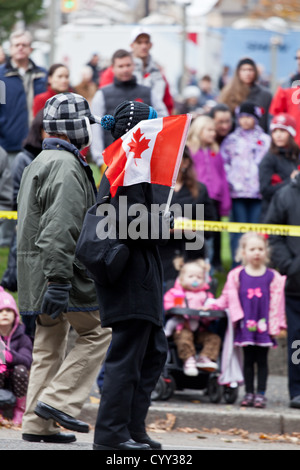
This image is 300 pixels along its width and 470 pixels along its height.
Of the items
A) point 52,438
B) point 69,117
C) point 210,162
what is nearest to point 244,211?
point 210,162

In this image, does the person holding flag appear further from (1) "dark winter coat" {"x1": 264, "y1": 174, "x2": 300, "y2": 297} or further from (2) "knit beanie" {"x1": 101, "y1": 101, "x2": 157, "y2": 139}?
(1) "dark winter coat" {"x1": 264, "y1": 174, "x2": 300, "y2": 297}

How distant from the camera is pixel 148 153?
21.8 feet

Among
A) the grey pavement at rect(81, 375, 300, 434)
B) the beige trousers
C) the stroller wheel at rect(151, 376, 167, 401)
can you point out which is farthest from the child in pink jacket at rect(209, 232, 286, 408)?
the beige trousers

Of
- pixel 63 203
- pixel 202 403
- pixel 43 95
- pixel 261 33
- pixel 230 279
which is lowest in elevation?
pixel 202 403

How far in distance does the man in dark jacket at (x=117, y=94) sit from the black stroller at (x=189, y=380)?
276cm

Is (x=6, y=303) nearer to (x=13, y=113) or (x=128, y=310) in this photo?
(x=128, y=310)

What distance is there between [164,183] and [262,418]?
9.34 feet

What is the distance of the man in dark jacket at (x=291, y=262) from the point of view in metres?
9.12

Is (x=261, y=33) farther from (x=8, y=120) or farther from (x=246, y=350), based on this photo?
(x=246, y=350)

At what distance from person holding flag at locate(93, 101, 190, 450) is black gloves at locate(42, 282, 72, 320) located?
13.1 inches


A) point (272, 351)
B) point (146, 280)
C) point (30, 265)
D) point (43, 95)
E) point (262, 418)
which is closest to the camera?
point (146, 280)

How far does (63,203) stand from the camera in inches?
269

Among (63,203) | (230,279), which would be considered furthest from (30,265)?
(230,279)

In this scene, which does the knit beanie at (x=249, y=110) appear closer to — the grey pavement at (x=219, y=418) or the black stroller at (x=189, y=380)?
the black stroller at (x=189, y=380)
